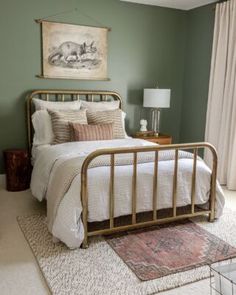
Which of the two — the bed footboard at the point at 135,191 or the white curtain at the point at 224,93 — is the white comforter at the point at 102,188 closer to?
the bed footboard at the point at 135,191

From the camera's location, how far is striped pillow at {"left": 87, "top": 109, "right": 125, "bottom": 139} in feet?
12.4

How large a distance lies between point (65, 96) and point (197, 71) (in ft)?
6.70

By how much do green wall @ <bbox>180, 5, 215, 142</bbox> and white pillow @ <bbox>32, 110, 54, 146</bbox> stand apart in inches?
90.3

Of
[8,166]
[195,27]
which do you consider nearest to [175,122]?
[195,27]

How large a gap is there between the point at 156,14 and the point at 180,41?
58 centimetres

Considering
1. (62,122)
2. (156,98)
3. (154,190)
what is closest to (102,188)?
(154,190)

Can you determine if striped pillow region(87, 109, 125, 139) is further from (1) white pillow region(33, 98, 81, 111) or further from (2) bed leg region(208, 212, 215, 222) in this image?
(2) bed leg region(208, 212, 215, 222)

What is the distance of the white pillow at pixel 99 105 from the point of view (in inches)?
157

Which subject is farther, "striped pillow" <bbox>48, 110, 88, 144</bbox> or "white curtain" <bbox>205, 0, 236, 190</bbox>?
"white curtain" <bbox>205, 0, 236, 190</bbox>

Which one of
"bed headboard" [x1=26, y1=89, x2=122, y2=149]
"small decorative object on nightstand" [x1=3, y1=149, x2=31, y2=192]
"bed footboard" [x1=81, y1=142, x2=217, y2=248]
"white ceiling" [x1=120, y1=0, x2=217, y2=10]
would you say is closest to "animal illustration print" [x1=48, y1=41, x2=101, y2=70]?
"bed headboard" [x1=26, y1=89, x2=122, y2=149]

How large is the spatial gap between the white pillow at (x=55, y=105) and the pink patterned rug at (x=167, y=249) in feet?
6.17

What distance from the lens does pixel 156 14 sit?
4.54 m

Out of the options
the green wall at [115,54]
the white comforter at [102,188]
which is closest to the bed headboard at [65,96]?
the green wall at [115,54]

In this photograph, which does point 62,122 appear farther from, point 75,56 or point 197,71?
point 197,71
